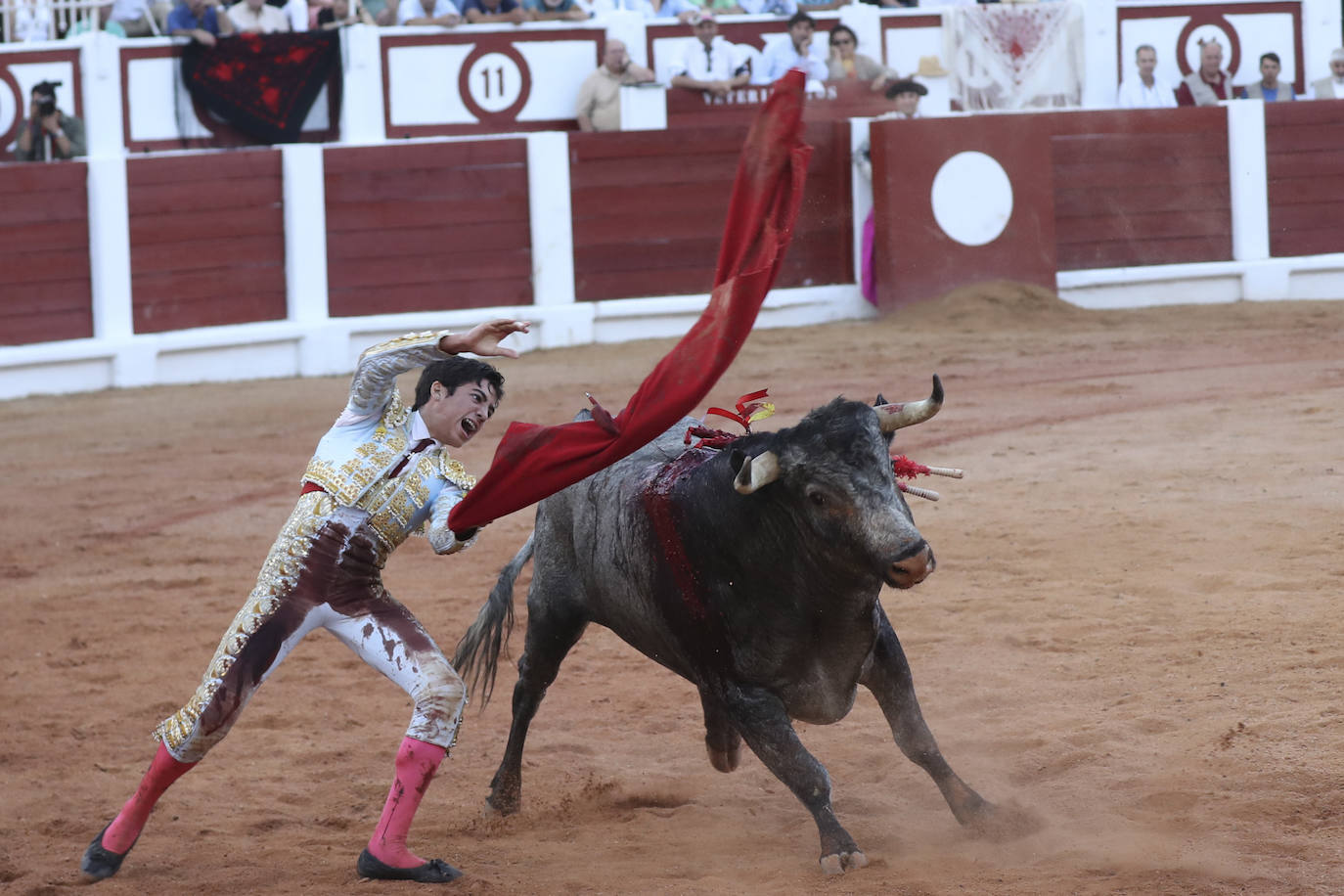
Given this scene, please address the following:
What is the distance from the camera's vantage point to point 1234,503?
5562mm

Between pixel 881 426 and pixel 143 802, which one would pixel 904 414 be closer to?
pixel 881 426

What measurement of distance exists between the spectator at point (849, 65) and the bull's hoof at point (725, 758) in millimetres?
8943

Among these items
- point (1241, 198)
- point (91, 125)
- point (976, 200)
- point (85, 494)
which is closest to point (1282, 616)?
point (85, 494)

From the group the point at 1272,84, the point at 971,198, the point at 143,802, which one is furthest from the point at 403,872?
the point at 1272,84

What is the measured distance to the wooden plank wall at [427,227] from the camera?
1026 centimetres

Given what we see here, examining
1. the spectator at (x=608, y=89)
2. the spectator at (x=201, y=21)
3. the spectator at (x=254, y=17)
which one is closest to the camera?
the spectator at (x=201, y=21)

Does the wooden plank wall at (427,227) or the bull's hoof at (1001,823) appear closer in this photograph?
the bull's hoof at (1001,823)

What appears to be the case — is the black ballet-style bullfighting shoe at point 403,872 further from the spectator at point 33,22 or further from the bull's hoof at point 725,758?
the spectator at point 33,22

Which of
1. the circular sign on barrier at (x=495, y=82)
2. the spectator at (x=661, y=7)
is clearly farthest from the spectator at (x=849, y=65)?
the circular sign on barrier at (x=495, y=82)

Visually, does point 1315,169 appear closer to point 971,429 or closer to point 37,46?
point 971,429

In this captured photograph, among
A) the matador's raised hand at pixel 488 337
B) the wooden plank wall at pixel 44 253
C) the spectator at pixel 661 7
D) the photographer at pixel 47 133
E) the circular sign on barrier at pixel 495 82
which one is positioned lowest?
the matador's raised hand at pixel 488 337

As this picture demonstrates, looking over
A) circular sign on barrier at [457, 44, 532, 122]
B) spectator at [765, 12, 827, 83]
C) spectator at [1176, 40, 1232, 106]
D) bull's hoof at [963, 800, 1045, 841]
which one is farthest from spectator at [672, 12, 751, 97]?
bull's hoof at [963, 800, 1045, 841]

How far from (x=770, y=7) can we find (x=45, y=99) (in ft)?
17.5

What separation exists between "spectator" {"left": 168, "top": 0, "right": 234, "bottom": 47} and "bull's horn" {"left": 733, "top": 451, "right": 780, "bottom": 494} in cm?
874
